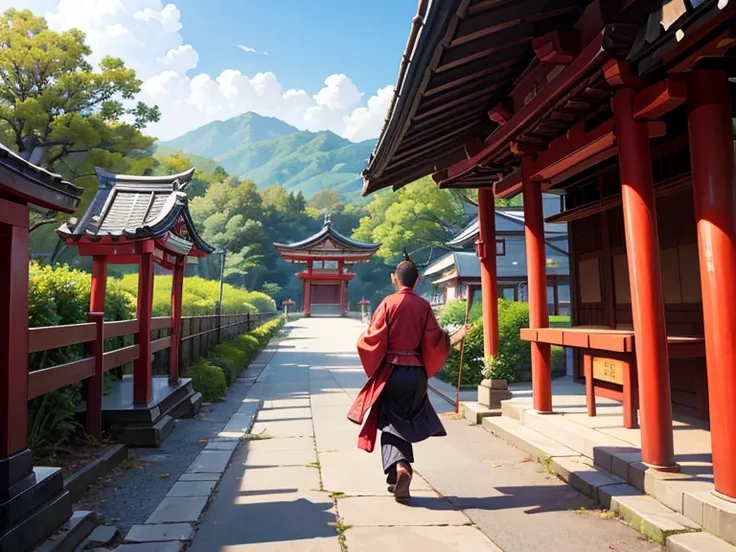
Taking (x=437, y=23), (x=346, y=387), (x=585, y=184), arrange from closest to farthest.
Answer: (x=437, y=23) → (x=585, y=184) → (x=346, y=387)

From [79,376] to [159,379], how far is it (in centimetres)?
403

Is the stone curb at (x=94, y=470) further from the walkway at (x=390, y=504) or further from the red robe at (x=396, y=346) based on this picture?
the red robe at (x=396, y=346)

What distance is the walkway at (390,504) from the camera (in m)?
3.33

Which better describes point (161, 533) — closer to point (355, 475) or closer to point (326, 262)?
point (355, 475)

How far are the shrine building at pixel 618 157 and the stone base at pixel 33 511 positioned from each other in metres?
3.65

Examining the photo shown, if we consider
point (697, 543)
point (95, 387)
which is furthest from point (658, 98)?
point (95, 387)

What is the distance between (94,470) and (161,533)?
60.8 inches

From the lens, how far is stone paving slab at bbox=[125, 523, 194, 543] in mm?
3385

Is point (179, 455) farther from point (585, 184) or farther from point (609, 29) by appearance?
point (585, 184)

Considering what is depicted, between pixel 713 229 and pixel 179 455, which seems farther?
pixel 179 455

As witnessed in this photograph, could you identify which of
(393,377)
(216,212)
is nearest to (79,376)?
(393,377)

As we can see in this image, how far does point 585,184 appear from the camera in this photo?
326 inches

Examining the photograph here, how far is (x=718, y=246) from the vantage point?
3.29 metres

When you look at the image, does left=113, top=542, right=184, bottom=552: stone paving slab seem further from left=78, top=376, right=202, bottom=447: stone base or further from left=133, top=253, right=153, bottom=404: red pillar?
left=133, top=253, right=153, bottom=404: red pillar
